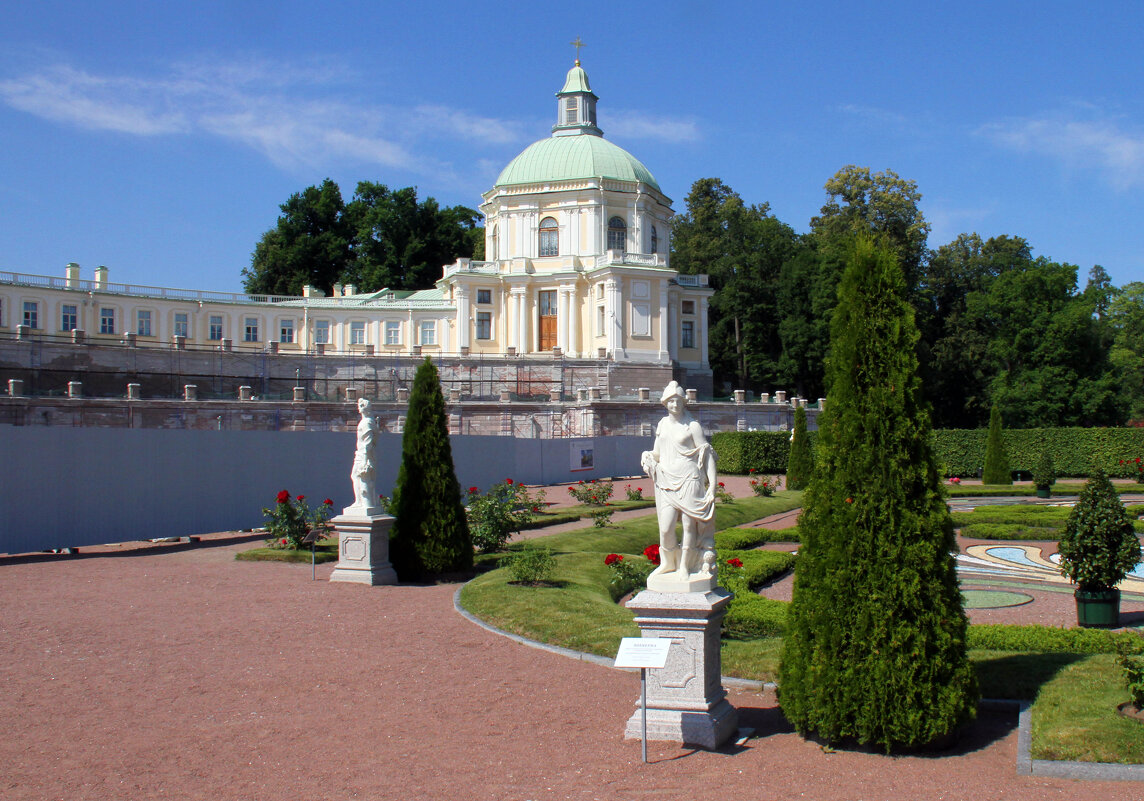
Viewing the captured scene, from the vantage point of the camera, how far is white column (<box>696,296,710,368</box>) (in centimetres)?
6056

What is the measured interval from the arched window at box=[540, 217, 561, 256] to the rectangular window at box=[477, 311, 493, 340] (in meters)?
5.08

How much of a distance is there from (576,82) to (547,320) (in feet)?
53.6

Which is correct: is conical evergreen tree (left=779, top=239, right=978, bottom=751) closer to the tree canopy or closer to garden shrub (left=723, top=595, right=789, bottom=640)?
garden shrub (left=723, top=595, right=789, bottom=640)

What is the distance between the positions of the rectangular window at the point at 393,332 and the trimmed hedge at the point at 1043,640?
174 ft

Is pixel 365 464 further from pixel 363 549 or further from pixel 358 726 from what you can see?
pixel 358 726

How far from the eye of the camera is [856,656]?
7.75 m

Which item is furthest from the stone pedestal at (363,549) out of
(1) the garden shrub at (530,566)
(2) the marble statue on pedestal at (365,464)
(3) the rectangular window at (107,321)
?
(3) the rectangular window at (107,321)

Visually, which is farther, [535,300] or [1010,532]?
[535,300]

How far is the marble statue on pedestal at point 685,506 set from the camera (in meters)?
8.27

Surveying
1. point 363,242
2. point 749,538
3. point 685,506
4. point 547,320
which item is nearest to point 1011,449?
point 547,320

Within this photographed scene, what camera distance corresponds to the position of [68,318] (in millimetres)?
54125

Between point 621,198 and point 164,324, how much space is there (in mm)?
28402

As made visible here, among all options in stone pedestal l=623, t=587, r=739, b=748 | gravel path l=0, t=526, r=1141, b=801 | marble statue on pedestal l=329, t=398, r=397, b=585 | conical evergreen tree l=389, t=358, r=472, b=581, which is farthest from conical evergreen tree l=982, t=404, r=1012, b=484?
stone pedestal l=623, t=587, r=739, b=748

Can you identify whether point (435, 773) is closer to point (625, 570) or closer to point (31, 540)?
point (625, 570)
